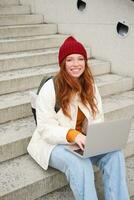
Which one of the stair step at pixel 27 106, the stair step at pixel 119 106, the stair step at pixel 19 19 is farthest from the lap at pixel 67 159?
the stair step at pixel 19 19

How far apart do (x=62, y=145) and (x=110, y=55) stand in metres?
2.11

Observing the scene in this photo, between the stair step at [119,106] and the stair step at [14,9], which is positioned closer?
the stair step at [119,106]

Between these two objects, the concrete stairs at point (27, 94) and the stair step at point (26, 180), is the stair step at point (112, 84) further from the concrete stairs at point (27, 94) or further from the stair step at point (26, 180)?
the stair step at point (26, 180)

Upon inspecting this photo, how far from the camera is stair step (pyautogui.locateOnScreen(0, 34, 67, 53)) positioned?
4.00 metres

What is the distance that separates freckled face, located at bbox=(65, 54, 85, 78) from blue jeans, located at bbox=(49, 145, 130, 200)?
51cm

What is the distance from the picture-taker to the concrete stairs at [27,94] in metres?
2.45

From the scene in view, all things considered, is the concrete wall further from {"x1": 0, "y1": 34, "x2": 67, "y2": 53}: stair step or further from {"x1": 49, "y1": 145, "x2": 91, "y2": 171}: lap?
{"x1": 49, "y1": 145, "x2": 91, "y2": 171}: lap

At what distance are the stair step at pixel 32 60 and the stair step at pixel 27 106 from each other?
0.44 m

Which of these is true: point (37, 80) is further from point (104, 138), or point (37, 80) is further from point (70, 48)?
point (104, 138)

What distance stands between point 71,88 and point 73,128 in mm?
283

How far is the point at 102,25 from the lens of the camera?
4102mm

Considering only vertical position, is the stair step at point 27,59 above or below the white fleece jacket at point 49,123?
above

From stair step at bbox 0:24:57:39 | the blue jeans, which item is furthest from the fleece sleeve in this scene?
stair step at bbox 0:24:57:39

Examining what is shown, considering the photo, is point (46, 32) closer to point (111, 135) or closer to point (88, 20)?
point (88, 20)
